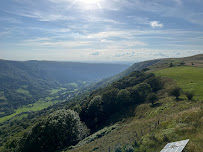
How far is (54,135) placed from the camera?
125 ft

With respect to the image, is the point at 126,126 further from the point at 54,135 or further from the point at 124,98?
the point at 124,98

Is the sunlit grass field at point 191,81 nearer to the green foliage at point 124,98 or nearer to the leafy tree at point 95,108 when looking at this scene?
the green foliage at point 124,98

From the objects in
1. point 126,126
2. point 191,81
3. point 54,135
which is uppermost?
point 191,81

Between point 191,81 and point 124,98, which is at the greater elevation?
point 191,81

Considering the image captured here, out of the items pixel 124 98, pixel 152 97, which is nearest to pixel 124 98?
pixel 124 98

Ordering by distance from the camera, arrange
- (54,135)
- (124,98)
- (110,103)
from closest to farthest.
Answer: (54,135) → (124,98) → (110,103)

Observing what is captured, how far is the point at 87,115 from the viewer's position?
70750mm

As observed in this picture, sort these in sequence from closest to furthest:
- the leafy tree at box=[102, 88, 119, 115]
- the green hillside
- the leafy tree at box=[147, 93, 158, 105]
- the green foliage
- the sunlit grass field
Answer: the green hillside < the sunlit grass field < the leafy tree at box=[147, 93, 158, 105] < the green foliage < the leafy tree at box=[102, 88, 119, 115]

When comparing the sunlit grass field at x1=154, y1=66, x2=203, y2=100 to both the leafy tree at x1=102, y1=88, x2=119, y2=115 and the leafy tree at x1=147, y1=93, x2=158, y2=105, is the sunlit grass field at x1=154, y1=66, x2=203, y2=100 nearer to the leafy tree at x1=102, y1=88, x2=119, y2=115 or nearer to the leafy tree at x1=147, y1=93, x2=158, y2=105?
the leafy tree at x1=147, y1=93, x2=158, y2=105

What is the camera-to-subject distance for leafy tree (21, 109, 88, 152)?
3769cm

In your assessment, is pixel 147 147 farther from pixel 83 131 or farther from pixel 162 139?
pixel 83 131

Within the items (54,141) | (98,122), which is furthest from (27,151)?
(98,122)

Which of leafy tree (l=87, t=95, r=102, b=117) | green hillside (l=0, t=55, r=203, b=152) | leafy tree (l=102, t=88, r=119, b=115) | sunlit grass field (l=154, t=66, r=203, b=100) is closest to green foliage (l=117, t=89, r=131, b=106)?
green hillside (l=0, t=55, r=203, b=152)

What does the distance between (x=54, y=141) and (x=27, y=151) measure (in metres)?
7.91
